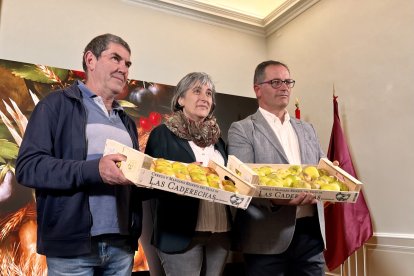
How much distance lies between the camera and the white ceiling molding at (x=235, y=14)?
3.12 m

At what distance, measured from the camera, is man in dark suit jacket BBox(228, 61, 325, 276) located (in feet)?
4.47

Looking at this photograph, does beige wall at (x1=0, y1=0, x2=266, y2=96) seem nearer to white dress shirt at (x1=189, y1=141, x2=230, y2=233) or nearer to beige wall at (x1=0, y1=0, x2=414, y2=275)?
beige wall at (x1=0, y1=0, x2=414, y2=275)

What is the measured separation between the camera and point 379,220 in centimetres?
228

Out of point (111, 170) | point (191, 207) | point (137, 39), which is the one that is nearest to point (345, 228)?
point (191, 207)

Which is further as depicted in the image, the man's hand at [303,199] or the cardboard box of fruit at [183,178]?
the man's hand at [303,199]

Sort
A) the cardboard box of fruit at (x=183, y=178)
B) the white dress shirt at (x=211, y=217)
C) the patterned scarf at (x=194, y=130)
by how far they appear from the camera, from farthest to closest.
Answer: the patterned scarf at (x=194, y=130) → the white dress shirt at (x=211, y=217) → the cardboard box of fruit at (x=183, y=178)

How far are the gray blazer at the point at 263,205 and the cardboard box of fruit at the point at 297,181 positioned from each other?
170 mm

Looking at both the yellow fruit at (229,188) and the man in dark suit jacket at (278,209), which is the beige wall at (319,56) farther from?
the yellow fruit at (229,188)

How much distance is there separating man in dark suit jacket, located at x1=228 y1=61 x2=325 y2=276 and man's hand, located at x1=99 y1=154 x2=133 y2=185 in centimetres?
62

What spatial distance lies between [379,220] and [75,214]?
2.02 meters

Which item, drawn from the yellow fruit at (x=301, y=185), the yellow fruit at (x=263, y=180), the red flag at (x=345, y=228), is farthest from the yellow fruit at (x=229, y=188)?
the red flag at (x=345, y=228)

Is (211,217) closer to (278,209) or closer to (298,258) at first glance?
(278,209)

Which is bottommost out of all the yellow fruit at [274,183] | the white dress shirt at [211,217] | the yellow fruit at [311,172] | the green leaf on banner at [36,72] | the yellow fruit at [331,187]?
the white dress shirt at [211,217]

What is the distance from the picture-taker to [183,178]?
3.42ft
